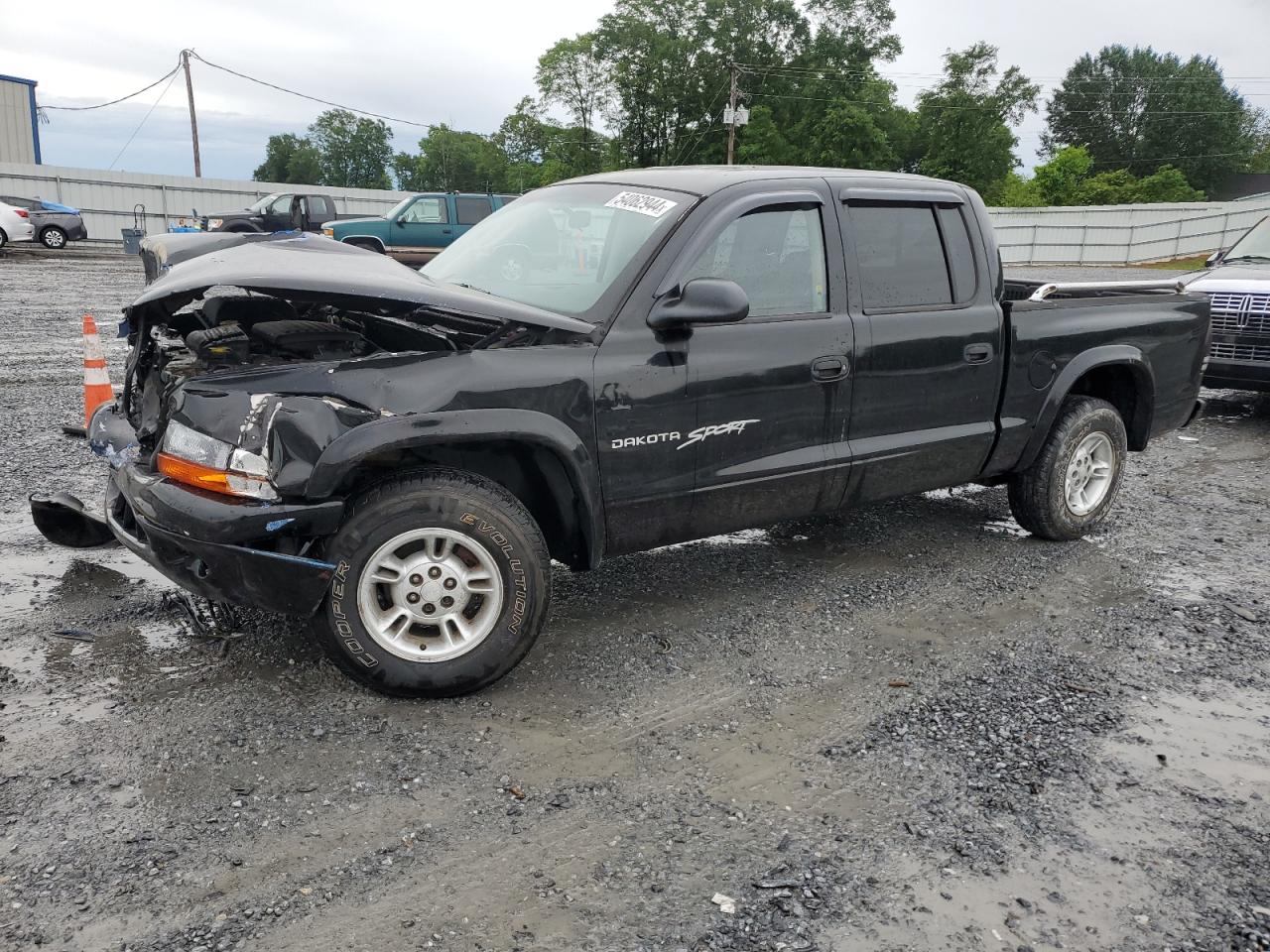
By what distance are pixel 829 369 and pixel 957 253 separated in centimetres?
112

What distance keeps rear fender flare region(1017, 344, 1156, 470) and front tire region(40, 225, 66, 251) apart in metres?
28.3

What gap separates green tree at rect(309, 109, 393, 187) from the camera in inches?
3871

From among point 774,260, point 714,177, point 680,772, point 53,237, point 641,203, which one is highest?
point 53,237

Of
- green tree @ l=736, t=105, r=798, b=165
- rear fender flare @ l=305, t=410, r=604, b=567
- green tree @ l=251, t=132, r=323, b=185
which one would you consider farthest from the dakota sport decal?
green tree @ l=251, t=132, r=323, b=185

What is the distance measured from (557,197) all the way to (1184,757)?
3.39 meters

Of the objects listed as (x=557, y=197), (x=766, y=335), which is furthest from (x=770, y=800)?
(x=557, y=197)

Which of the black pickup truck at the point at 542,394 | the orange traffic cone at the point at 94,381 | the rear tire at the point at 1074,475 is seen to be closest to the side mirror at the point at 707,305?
the black pickup truck at the point at 542,394

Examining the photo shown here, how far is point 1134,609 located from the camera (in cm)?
458

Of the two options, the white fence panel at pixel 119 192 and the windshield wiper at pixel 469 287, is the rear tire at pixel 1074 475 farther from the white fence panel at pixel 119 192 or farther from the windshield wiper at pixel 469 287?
the white fence panel at pixel 119 192

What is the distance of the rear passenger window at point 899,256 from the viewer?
441cm

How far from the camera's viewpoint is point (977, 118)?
61469 millimetres

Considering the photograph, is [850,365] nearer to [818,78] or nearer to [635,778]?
[635,778]

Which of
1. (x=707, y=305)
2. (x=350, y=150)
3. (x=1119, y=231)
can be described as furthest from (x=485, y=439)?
(x=350, y=150)

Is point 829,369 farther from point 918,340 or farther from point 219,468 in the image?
point 219,468
